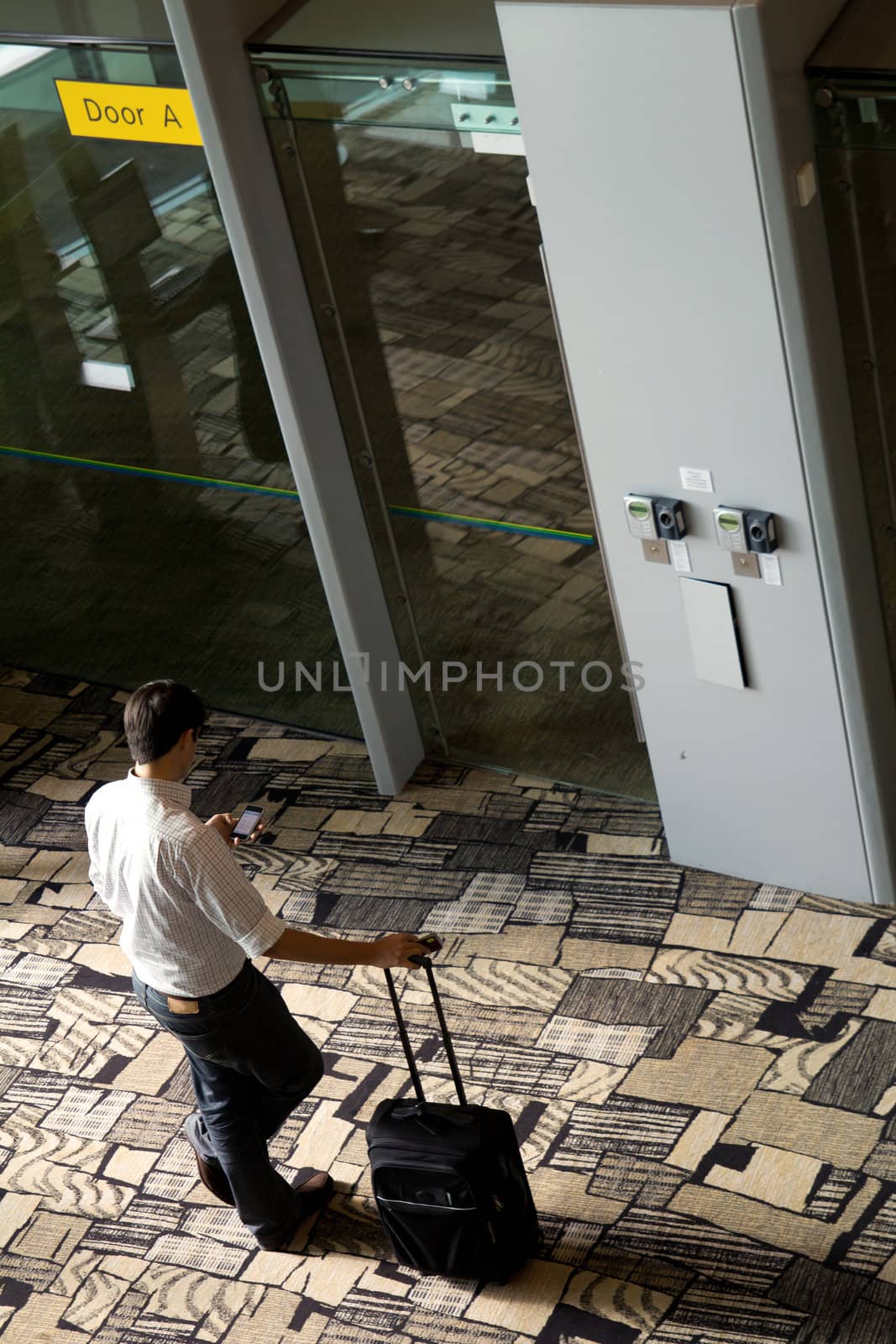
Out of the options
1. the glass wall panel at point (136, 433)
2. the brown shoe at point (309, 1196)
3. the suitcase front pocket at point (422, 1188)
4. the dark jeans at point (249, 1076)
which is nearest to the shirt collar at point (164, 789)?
the dark jeans at point (249, 1076)

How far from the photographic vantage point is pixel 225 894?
365cm

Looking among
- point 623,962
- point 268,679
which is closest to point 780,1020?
point 623,962

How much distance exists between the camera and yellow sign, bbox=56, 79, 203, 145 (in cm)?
498

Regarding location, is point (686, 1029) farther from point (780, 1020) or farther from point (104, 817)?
point (104, 817)

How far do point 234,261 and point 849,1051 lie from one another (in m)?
3.02

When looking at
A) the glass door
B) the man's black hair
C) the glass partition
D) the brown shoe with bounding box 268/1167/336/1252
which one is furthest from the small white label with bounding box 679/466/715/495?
the brown shoe with bounding box 268/1167/336/1252

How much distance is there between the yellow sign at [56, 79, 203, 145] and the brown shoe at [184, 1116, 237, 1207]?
2855 mm

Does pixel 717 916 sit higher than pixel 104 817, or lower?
lower

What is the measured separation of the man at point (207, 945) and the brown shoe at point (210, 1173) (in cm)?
15

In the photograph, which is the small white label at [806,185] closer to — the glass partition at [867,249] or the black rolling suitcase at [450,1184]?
the glass partition at [867,249]

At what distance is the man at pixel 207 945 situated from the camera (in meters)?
3.66

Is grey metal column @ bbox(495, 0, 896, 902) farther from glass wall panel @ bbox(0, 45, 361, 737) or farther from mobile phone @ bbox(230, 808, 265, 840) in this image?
glass wall panel @ bbox(0, 45, 361, 737)

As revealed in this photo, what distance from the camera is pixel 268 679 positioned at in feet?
20.5

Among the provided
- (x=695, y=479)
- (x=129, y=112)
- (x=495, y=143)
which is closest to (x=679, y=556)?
(x=695, y=479)
